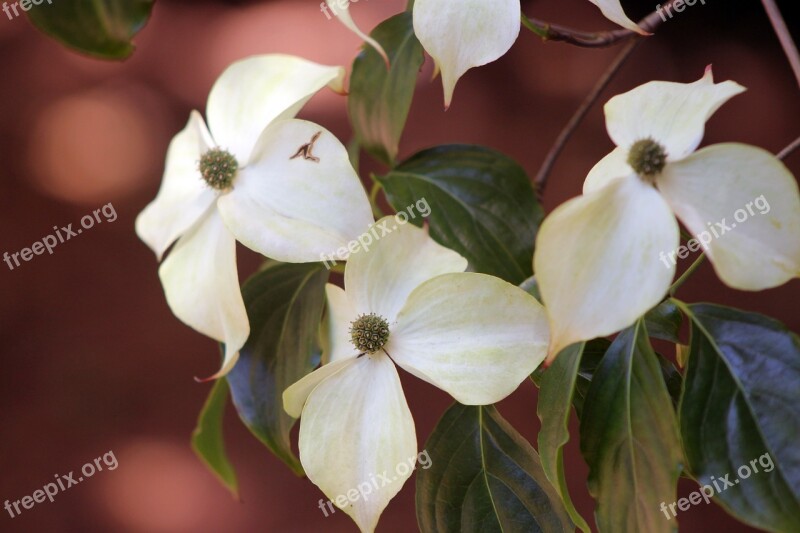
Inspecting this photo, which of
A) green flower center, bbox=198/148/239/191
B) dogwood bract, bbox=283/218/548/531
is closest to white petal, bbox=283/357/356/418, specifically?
dogwood bract, bbox=283/218/548/531

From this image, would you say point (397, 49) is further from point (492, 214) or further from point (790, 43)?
point (790, 43)

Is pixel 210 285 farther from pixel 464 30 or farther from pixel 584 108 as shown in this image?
pixel 584 108

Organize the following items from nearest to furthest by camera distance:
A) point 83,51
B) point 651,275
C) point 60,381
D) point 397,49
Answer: point 651,275 → point 83,51 → point 397,49 → point 60,381

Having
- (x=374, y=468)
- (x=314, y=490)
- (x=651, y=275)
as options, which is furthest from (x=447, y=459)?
(x=314, y=490)

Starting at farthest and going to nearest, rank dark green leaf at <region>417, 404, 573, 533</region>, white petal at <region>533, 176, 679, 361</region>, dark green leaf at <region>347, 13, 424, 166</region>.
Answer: dark green leaf at <region>347, 13, 424, 166</region> → dark green leaf at <region>417, 404, 573, 533</region> → white petal at <region>533, 176, 679, 361</region>

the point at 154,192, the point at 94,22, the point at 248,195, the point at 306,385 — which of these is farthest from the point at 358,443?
the point at 154,192

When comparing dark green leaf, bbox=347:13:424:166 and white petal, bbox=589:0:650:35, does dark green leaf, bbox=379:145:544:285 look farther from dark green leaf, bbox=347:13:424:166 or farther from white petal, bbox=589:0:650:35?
white petal, bbox=589:0:650:35

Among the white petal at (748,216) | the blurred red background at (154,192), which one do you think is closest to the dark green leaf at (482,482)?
the white petal at (748,216)
